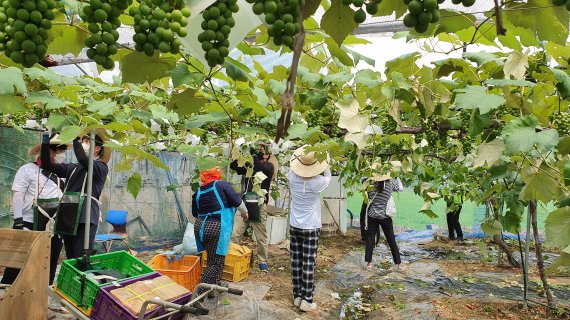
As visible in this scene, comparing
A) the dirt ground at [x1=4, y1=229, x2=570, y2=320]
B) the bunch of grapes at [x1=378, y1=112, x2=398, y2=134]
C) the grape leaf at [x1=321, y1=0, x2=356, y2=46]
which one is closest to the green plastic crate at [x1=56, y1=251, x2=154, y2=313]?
the dirt ground at [x1=4, y1=229, x2=570, y2=320]

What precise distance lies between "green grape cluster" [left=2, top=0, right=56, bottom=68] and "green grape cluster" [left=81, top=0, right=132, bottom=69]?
59mm

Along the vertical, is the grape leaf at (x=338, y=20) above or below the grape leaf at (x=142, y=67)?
above

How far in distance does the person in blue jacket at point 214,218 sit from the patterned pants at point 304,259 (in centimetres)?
80

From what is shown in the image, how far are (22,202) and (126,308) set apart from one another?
2.61 m

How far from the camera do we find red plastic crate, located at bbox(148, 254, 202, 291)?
5301mm

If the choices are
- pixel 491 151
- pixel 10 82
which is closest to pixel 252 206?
pixel 491 151

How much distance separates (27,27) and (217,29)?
0.28 m

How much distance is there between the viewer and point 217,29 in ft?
2.37

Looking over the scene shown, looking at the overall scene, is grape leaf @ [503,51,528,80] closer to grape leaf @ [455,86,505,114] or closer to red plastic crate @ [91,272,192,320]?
grape leaf @ [455,86,505,114]

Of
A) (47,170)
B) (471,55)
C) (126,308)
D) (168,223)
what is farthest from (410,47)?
Answer: (168,223)

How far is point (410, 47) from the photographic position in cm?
234

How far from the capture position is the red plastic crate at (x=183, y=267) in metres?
5.30

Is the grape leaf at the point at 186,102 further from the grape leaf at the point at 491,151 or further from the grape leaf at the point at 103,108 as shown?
the grape leaf at the point at 491,151

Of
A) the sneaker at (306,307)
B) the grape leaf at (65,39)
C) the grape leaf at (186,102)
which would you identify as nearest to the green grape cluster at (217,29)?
the grape leaf at (65,39)
